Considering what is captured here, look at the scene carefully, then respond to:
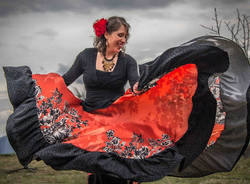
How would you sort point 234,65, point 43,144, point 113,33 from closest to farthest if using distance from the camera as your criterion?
point 43,144 < point 234,65 < point 113,33

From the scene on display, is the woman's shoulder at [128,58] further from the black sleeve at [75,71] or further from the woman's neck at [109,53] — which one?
the black sleeve at [75,71]

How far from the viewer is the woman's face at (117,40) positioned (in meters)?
2.46

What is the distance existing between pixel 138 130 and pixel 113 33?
963mm

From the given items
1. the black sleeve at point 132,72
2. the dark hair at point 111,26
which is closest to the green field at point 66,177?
the black sleeve at point 132,72

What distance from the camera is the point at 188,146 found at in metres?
1.99

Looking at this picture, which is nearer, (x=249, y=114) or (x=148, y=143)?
(x=148, y=143)

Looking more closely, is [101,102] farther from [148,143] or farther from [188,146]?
[188,146]

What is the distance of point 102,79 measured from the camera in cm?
235

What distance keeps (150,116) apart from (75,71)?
87 cm

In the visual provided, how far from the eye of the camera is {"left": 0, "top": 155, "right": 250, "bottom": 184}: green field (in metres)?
3.78

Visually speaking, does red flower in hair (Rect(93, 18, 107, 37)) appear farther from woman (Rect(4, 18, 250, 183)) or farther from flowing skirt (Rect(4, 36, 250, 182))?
flowing skirt (Rect(4, 36, 250, 182))

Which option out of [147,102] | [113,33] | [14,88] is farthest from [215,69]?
[14,88]

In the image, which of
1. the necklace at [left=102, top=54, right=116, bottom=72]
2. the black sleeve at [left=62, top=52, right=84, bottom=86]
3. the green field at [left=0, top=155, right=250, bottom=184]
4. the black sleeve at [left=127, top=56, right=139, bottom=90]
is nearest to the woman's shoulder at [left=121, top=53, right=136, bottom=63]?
the black sleeve at [left=127, top=56, right=139, bottom=90]

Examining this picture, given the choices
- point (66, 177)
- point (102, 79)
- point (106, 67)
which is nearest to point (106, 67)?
point (106, 67)
